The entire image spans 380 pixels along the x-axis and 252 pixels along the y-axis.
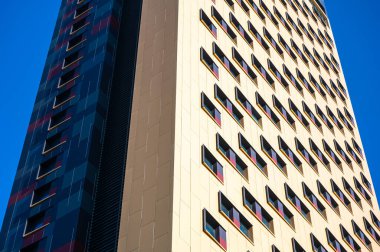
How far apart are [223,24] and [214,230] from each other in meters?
21.4

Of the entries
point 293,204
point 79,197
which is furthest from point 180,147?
point 293,204

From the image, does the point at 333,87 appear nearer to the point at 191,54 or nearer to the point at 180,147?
the point at 191,54

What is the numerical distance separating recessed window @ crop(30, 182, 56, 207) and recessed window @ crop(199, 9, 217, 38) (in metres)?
16.4

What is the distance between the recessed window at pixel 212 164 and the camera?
36125mm

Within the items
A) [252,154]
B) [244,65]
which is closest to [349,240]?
[252,154]

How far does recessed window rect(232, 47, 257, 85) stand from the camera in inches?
1912

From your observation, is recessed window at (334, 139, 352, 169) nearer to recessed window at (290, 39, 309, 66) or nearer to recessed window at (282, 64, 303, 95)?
recessed window at (282, 64, 303, 95)

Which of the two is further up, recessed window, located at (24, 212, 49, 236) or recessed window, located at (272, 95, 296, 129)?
recessed window, located at (272, 95, 296, 129)

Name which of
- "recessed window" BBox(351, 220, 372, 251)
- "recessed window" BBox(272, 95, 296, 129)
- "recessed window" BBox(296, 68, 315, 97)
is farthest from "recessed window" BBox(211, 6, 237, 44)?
"recessed window" BBox(351, 220, 372, 251)

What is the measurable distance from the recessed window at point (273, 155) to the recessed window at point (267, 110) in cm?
361

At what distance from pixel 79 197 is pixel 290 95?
80.2ft

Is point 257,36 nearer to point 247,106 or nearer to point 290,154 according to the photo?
point 247,106

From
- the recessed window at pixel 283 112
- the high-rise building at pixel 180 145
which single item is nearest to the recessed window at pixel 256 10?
the high-rise building at pixel 180 145

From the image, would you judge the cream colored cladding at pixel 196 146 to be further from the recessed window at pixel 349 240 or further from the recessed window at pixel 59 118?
the recessed window at pixel 59 118
